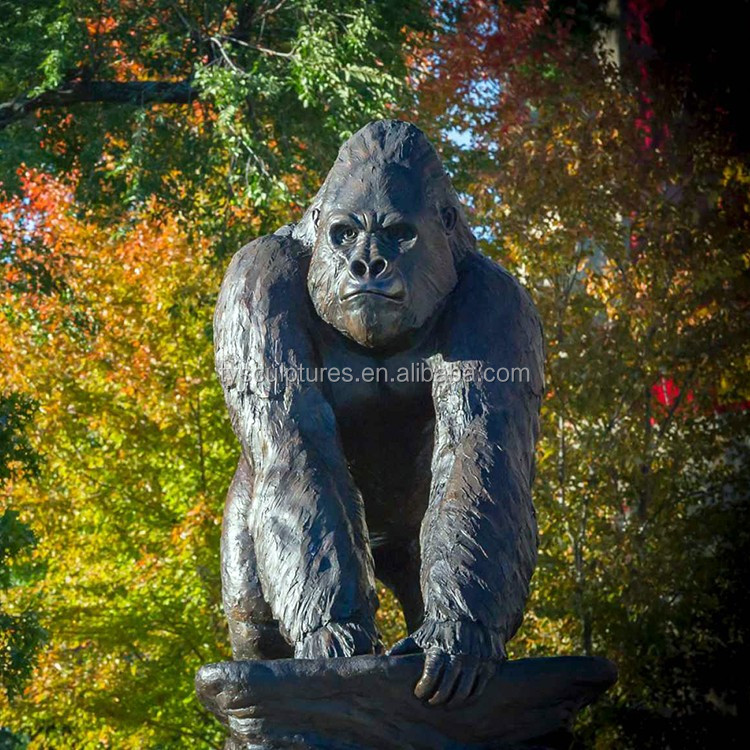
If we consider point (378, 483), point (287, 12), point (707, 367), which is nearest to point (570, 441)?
point (707, 367)

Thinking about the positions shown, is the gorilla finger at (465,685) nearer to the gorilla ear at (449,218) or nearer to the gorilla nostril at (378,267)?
the gorilla nostril at (378,267)

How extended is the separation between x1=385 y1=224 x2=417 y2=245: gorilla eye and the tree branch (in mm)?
8447

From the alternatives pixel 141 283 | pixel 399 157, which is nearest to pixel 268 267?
pixel 399 157

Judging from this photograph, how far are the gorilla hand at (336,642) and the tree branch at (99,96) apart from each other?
355 inches

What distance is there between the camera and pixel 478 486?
3416 mm

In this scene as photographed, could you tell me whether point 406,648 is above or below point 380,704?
above

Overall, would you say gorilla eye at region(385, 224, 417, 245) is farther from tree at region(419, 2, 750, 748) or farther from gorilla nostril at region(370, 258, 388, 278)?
tree at region(419, 2, 750, 748)

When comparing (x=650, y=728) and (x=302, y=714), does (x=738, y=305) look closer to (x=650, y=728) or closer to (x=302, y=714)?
(x=650, y=728)

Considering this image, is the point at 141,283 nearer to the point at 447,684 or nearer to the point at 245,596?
the point at 245,596

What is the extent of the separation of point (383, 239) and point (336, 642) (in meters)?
0.96

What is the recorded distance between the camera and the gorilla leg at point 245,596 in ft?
12.3

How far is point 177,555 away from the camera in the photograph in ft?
37.6

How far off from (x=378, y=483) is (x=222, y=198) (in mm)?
8292

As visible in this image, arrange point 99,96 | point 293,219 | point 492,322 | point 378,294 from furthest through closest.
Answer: point 99,96 < point 293,219 < point 492,322 < point 378,294
